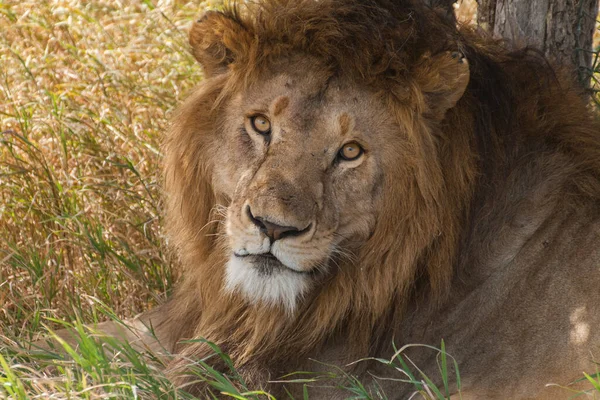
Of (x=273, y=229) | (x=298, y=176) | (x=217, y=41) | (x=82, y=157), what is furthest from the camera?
(x=82, y=157)

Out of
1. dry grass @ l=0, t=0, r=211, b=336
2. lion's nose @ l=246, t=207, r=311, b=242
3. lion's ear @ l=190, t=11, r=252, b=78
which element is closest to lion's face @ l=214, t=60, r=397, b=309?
lion's nose @ l=246, t=207, r=311, b=242


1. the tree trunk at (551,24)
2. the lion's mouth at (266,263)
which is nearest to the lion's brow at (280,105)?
the lion's mouth at (266,263)

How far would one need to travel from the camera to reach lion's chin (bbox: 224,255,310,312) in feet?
11.1

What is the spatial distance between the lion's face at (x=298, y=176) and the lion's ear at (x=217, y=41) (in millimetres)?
181

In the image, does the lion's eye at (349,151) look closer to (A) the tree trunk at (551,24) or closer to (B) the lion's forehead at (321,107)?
(B) the lion's forehead at (321,107)

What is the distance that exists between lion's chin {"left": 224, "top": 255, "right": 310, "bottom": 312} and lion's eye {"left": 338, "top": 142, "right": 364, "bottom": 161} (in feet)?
1.51

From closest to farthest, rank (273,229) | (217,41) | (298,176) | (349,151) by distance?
(273,229)
(298,176)
(349,151)
(217,41)

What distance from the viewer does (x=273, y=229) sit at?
3.29 m

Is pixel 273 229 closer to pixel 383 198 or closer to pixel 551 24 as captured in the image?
pixel 383 198

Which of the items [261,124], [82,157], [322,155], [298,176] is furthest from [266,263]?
[82,157]

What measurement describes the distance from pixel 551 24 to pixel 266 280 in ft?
6.97

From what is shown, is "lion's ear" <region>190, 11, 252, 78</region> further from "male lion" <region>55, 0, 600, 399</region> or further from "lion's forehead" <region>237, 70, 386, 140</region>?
"lion's forehead" <region>237, 70, 386, 140</region>

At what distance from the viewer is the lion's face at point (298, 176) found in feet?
11.0

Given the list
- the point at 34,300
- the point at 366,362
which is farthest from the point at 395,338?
the point at 34,300
